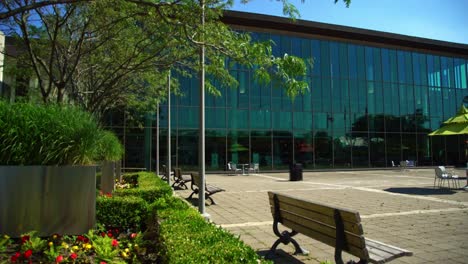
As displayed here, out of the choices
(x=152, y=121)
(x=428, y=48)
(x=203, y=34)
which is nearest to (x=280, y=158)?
(x=152, y=121)

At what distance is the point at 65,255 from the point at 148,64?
8620 mm

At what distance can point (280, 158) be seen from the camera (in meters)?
32.8

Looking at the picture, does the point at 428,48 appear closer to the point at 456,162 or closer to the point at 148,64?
the point at 456,162

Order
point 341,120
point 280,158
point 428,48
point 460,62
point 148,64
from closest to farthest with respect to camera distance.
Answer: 1. point 148,64
2. point 280,158
3. point 341,120
4. point 428,48
5. point 460,62

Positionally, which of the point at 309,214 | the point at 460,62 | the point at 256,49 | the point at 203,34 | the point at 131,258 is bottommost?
the point at 131,258

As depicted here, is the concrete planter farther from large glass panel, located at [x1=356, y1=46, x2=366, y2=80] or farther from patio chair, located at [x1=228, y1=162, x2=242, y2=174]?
large glass panel, located at [x1=356, y1=46, x2=366, y2=80]

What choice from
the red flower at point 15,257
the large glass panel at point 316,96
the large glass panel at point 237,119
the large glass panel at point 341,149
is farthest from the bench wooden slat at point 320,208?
the large glass panel at point 341,149

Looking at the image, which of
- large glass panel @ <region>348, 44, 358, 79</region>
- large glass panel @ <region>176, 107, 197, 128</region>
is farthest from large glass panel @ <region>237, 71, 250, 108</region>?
large glass panel @ <region>348, 44, 358, 79</region>

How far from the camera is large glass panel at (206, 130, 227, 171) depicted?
101ft

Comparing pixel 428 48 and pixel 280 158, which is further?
pixel 428 48

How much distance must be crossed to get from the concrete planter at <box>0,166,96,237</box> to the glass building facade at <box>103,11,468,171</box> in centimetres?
2464

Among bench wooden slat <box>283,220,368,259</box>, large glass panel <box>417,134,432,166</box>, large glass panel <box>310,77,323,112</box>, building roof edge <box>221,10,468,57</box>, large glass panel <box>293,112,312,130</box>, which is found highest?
building roof edge <box>221,10,468,57</box>

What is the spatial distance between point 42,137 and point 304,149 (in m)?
29.7

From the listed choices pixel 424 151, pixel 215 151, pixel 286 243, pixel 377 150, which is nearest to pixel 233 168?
pixel 215 151
